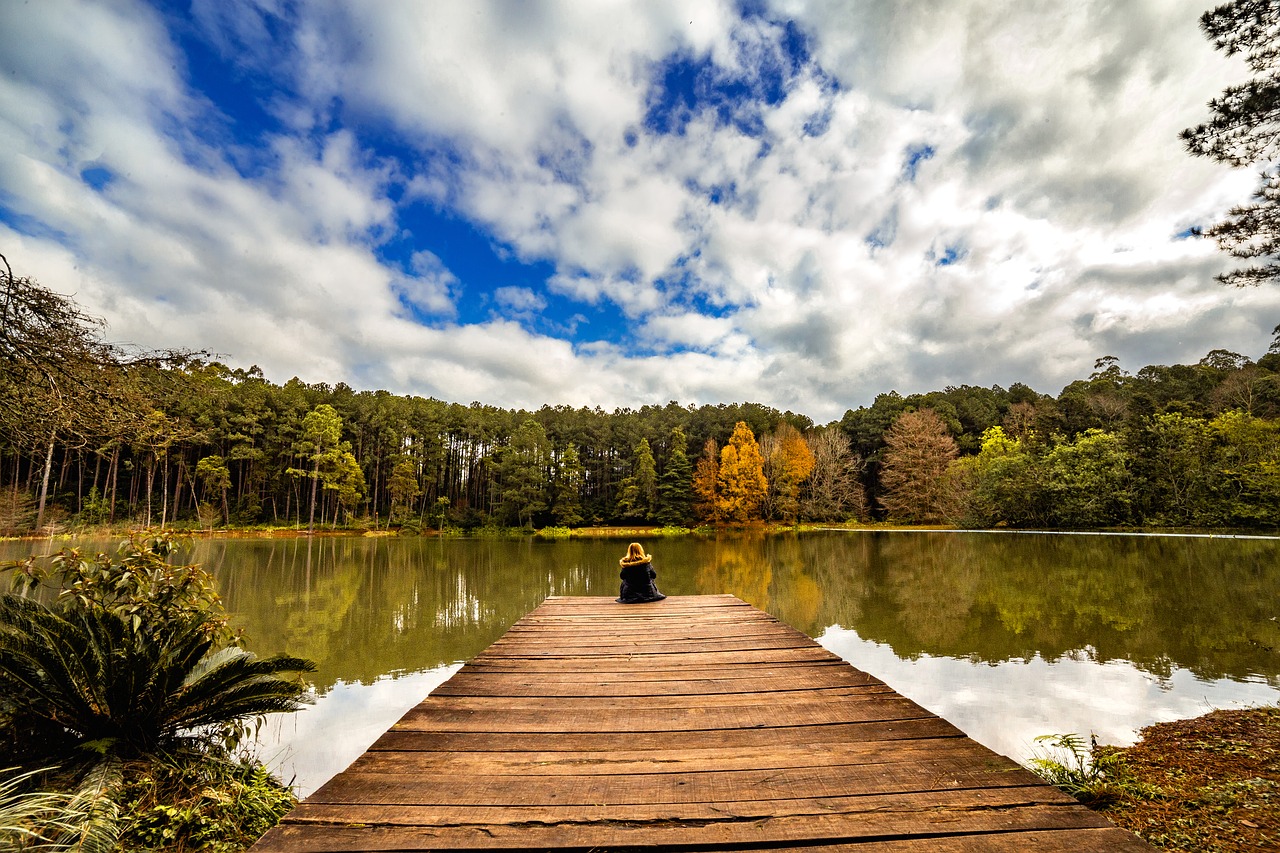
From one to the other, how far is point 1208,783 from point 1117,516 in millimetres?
30522

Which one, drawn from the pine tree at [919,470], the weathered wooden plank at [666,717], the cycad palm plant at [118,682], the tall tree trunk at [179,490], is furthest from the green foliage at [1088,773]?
the tall tree trunk at [179,490]

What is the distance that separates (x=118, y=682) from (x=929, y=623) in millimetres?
9444

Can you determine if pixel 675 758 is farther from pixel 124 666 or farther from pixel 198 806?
pixel 124 666

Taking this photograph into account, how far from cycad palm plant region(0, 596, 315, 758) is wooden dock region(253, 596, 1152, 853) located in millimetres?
1567

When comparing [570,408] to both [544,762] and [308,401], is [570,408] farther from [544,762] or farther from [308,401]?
[544,762]

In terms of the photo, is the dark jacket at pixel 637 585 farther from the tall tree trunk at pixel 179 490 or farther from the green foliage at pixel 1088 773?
the tall tree trunk at pixel 179 490

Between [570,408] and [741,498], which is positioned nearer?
[741,498]

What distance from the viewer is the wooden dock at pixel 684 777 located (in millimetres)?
1670

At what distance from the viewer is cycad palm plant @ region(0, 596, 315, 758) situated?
10.0ft

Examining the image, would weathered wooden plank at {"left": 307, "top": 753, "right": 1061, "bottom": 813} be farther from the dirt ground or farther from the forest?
the forest

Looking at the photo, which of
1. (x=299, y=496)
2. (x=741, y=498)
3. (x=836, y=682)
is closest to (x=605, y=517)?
(x=741, y=498)

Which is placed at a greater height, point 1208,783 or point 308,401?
point 308,401

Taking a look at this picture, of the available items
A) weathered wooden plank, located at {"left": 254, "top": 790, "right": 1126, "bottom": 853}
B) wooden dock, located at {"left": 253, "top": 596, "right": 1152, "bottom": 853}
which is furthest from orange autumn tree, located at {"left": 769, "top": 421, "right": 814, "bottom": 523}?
weathered wooden plank, located at {"left": 254, "top": 790, "right": 1126, "bottom": 853}

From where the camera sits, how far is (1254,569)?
12234mm
